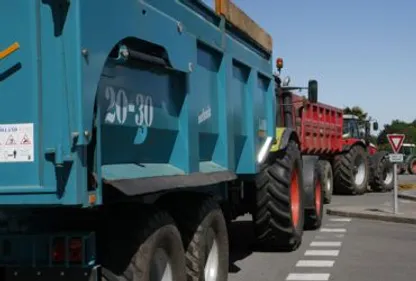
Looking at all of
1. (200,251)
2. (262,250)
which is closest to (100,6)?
(200,251)

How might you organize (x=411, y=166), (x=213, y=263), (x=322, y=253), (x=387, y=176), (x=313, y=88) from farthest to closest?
(x=411, y=166)
(x=387, y=176)
(x=313, y=88)
(x=322, y=253)
(x=213, y=263)

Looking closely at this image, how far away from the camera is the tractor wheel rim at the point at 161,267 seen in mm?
4609

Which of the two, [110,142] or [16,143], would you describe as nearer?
[16,143]

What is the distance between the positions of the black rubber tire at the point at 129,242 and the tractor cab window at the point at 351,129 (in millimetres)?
18217

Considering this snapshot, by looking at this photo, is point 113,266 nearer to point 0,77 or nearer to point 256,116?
point 0,77

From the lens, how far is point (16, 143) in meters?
3.78

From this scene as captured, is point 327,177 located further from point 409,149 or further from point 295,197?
point 409,149

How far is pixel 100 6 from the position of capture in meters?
3.95

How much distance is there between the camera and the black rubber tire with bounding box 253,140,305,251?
8836mm

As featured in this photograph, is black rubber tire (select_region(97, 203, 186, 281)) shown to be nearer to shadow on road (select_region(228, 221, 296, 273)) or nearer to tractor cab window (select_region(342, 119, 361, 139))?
shadow on road (select_region(228, 221, 296, 273))

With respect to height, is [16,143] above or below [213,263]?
above

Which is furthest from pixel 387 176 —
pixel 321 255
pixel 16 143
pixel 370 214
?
pixel 16 143

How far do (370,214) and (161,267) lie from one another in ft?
34.6

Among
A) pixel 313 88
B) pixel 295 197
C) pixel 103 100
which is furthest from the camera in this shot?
pixel 313 88
